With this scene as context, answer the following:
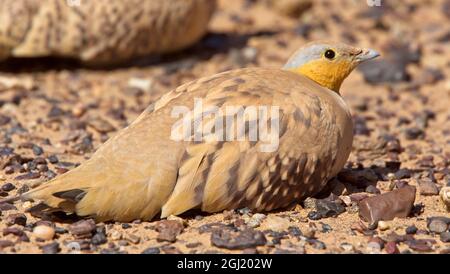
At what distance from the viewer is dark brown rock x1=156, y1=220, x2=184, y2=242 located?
4.62 m

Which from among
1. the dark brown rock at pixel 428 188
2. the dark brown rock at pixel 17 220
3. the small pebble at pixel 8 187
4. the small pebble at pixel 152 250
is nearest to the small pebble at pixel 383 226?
the dark brown rock at pixel 428 188

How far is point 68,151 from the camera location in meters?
6.25

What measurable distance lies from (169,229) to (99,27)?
159 inches

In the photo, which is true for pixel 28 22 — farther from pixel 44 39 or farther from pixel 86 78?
pixel 86 78

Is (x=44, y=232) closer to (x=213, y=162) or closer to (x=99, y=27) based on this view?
(x=213, y=162)

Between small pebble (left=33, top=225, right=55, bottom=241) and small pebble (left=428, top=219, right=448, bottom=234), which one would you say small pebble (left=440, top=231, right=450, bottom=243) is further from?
small pebble (left=33, top=225, right=55, bottom=241)

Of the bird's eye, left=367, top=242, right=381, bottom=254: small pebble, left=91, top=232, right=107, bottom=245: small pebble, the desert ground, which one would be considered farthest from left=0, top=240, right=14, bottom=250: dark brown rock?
the bird's eye

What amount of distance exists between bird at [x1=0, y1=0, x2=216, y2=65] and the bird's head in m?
3.14

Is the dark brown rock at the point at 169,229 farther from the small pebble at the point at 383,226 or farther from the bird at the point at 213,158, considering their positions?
the small pebble at the point at 383,226

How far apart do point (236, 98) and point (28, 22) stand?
3693mm

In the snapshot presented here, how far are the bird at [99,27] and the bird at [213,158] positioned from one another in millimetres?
3275

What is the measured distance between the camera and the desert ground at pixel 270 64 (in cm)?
468

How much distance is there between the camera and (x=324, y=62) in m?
5.56
